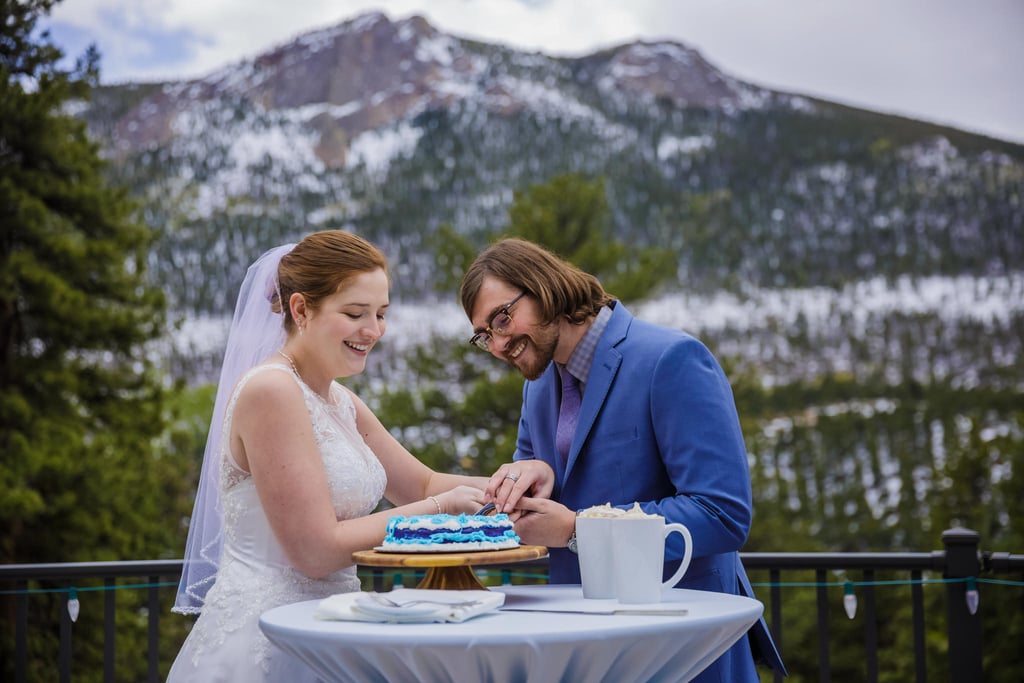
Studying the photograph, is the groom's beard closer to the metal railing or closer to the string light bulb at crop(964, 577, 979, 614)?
the metal railing

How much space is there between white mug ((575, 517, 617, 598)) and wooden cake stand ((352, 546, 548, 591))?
74 millimetres

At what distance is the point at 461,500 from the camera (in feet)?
6.28

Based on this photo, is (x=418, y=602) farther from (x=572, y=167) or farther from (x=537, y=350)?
(x=572, y=167)

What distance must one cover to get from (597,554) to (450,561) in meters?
0.24

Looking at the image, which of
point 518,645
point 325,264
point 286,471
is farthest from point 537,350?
point 518,645

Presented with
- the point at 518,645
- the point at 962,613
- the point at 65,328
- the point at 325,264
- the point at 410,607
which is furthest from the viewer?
the point at 65,328

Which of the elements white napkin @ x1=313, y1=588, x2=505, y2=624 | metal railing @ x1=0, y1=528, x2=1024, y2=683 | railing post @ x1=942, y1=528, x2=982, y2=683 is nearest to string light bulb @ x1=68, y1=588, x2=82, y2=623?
metal railing @ x1=0, y1=528, x2=1024, y2=683

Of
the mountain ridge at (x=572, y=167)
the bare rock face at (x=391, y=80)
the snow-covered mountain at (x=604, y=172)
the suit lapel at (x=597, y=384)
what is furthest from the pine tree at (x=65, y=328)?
the bare rock face at (x=391, y=80)

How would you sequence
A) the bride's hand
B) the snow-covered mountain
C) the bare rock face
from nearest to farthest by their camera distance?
the bride's hand, the snow-covered mountain, the bare rock face

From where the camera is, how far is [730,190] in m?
49.1

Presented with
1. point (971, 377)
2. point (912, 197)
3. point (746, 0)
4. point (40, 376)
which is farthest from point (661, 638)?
point (746, 0)

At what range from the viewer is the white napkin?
1.36 metres

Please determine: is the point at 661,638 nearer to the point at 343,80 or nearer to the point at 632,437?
the point at 632,437

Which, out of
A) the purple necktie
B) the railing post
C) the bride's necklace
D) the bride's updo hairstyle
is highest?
the bride's updo hairstyle
